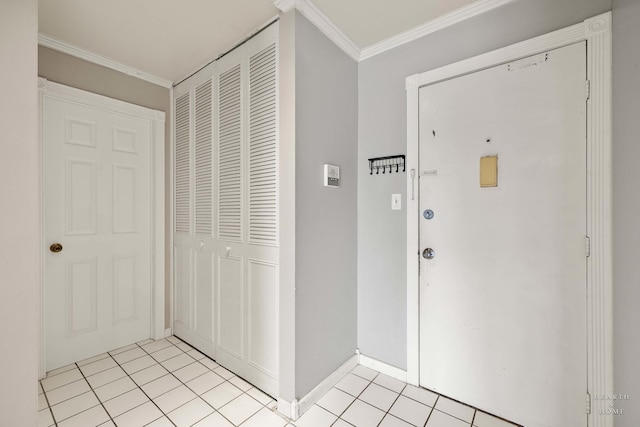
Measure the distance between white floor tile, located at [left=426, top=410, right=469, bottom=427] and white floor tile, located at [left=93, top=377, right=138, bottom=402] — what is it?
2023 millimetres

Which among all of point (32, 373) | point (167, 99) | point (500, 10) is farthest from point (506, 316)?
point (167, 99)

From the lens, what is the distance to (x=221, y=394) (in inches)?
74.3

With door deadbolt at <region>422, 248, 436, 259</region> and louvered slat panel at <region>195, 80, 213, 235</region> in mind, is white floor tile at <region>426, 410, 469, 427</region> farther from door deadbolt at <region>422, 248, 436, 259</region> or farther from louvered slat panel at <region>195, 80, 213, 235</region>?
louvered slat panel at <region>195, 80, 213, 235</region>

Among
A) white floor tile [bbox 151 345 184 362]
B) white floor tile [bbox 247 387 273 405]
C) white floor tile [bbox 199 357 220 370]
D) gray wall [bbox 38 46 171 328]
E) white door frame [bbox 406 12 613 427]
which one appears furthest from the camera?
white floor tile [bbox 151 345 184 362]

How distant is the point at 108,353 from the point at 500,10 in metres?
3.93

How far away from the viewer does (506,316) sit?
1.63m

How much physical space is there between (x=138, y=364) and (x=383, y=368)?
1996 mm

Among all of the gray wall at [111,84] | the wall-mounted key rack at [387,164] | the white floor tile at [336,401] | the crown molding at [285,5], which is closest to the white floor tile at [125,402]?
the gray wall at [111,84]

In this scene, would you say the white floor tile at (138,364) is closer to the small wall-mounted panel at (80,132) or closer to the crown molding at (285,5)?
the small wall-mounted panel at (80,132)

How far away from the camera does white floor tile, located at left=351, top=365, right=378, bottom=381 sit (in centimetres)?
208

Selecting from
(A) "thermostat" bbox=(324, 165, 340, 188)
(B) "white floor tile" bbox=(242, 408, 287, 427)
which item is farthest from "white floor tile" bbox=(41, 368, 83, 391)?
(A) "thermostat" bbox=(324, 165, 340, 188)

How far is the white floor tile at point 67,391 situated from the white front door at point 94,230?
14.3 inches

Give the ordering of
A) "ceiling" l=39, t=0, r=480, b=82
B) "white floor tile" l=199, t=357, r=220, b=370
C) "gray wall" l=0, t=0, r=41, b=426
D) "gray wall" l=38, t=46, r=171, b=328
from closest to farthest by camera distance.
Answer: "gray wall" l=0, t=0, r=41, b=426, "ceiling" l=39, t=0, r=480, b=82, "gray wall" l=38, t=46, r=171, b=328, "white floor tile" l=199, t=357, r=220, b=370

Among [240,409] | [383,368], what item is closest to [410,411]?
[383,368]
